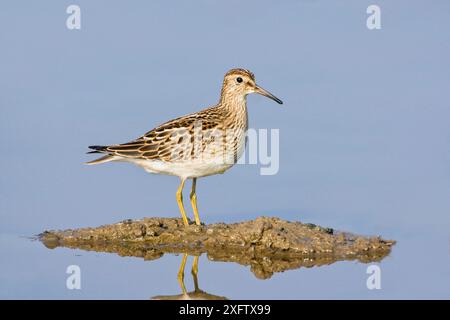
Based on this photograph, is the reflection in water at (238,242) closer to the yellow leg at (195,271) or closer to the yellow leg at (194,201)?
the yellow leg at (195,271)

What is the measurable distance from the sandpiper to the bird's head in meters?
0.30

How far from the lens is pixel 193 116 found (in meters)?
18.5

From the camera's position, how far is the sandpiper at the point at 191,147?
17984 millimetres

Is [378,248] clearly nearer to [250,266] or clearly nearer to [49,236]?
[250,266]

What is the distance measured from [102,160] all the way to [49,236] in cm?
152

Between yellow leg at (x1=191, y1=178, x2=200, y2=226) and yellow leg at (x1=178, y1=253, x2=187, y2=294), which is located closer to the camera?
yellow leg at (x1=178, y1=253, x2=187, y2=294)

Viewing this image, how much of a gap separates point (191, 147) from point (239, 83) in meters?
1.60

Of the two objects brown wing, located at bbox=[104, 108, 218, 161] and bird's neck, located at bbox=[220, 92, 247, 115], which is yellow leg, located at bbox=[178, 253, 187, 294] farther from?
bird's neck, located at bbox=[220, 92, 247, 115]

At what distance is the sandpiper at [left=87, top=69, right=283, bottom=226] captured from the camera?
708 inches

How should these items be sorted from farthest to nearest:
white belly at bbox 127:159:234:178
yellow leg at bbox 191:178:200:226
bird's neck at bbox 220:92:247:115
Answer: bird's neck at bbox 220:92:247:115 < yellow leg at bbox 191:178:200:226 < white belly at bbox 127:159:234:178

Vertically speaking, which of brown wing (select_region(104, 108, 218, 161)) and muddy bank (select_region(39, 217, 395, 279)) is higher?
brown wing (select_region(104, 108, 218, 161))

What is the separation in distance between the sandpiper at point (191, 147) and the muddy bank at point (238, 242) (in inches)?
24.2

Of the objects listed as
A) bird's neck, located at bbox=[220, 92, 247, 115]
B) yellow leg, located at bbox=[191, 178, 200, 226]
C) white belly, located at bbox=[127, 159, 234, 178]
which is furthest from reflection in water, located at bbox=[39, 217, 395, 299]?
bird's neck, located at bbox=[220, 92, 247, 115]
